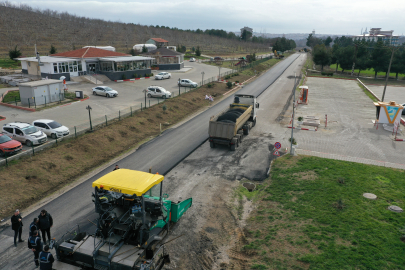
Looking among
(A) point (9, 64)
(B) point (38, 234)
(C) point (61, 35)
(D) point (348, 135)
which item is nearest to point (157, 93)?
(D) point (348, 135)

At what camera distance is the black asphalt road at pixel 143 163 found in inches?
519

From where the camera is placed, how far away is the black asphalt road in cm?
1318

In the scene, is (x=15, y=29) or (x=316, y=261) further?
(x=15, y=29)

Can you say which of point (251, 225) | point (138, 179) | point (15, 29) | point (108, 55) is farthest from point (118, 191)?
point (15, 29)

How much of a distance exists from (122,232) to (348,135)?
22763 mm

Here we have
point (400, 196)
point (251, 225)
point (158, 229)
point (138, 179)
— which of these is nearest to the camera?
point (138, 179)

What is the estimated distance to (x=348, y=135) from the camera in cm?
2572

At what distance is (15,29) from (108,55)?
63.5 metres

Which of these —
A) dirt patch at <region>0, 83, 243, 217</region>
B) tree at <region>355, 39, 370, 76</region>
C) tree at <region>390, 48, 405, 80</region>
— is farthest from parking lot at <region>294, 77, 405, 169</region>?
tree at <region>390, 48, 405, 80</region>

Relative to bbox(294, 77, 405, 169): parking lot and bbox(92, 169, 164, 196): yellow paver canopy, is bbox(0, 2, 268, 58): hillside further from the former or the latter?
bbox(92, 169, 164, 196): yellow paver canopy

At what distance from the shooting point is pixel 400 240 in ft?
36.7

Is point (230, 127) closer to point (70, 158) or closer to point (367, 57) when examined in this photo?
point (70, 158)

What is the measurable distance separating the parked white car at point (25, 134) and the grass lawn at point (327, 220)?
54.4 ft

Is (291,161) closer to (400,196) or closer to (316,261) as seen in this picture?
(400,196)
